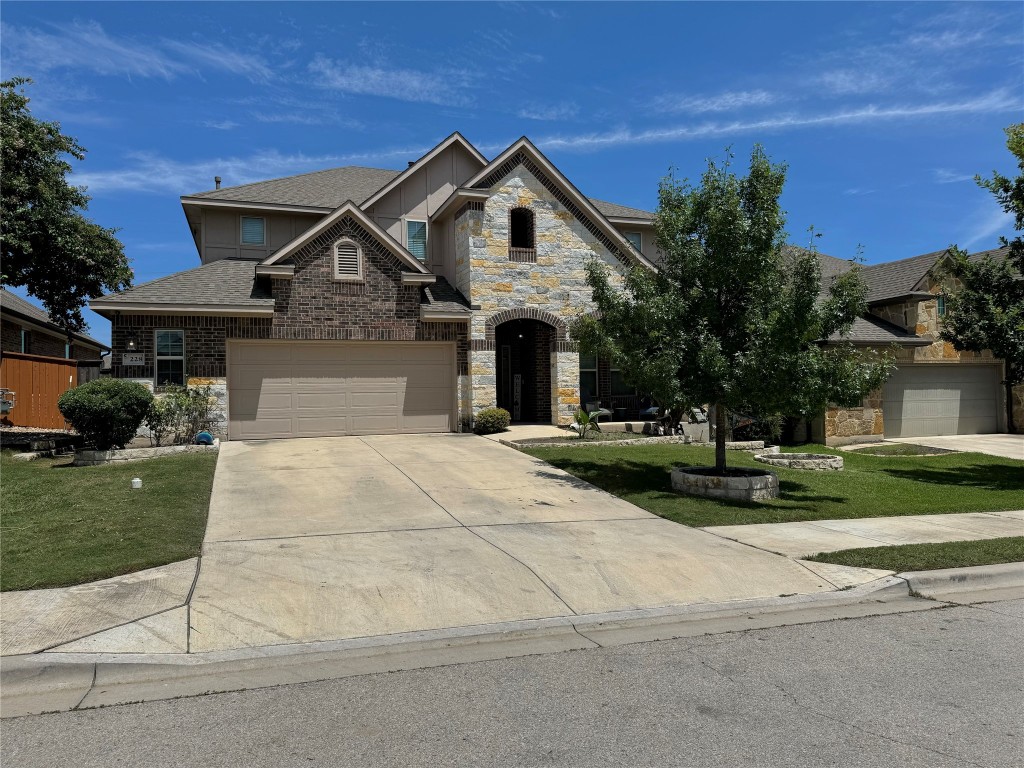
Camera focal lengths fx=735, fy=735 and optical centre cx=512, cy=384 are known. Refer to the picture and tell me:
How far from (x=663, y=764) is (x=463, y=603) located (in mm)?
3134

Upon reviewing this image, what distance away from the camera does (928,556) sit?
845 centimetres

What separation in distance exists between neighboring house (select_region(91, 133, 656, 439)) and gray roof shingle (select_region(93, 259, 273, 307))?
0.06 meters

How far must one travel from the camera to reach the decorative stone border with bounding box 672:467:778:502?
480 inches

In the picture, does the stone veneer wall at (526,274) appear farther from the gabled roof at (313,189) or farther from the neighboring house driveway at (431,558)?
the neighboring house driveway at (431,558)

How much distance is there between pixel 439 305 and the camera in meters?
19.1

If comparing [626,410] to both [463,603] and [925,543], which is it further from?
[463,603]

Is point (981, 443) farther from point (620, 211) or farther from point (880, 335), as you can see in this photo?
point (620, 211)

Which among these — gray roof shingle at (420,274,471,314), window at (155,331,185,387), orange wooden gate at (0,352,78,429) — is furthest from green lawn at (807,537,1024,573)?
orange wooden gate at (0,352,78,429)

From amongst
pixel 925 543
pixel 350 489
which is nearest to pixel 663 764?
pixel 925 543

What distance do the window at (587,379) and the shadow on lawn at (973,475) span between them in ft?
25.9

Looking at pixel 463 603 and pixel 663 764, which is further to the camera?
pixel 463 603

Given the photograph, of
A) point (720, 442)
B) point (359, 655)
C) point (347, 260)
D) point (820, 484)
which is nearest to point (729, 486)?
point (720, 442)

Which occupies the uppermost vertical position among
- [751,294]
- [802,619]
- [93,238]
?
[93,238]

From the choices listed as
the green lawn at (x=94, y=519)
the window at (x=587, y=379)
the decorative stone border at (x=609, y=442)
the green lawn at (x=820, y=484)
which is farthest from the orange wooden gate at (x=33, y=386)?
the window at (x=587, y=379)
